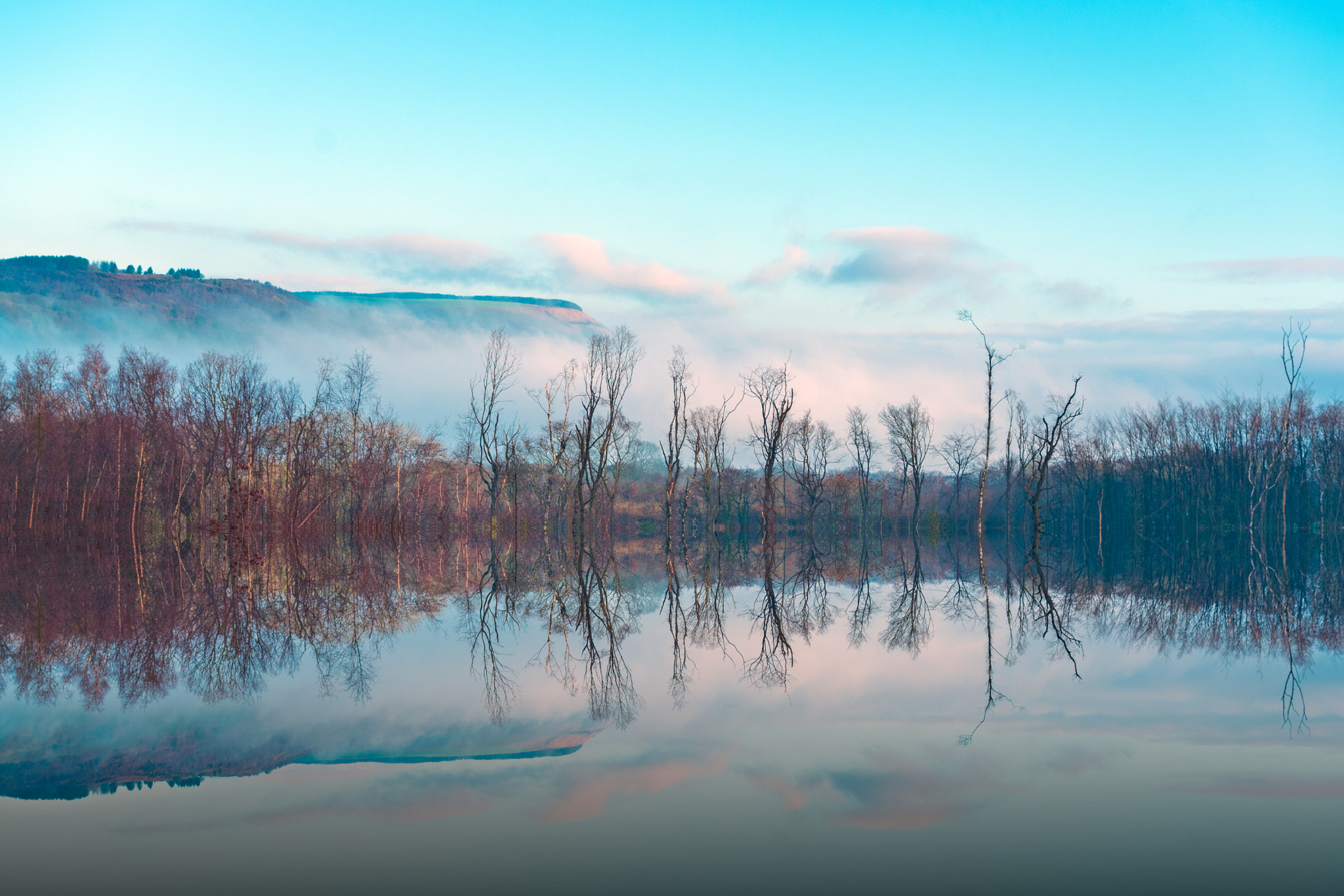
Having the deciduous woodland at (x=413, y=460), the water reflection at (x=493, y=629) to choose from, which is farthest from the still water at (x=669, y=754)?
the deciduous woodland at (x=413, y=460)

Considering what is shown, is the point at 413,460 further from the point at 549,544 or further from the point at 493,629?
the point at 493,629

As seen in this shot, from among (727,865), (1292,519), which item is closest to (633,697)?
(727,865)

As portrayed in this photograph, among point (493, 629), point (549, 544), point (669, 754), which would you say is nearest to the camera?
point (669, 754)

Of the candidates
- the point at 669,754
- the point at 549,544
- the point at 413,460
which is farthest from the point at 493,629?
the point at 413,460

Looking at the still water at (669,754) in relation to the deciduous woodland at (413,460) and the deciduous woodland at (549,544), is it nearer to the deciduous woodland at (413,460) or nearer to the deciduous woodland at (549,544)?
the deciduous woodland at (549,544)

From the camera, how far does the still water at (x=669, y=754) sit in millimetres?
3750

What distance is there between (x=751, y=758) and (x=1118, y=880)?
7.40 feet

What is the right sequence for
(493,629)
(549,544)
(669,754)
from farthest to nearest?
(549,544) → (493,629) → (669,754)

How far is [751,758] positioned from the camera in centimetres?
529

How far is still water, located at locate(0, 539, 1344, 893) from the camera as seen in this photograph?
375 centimetres

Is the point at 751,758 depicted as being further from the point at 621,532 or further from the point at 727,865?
Result: the point at 621,532

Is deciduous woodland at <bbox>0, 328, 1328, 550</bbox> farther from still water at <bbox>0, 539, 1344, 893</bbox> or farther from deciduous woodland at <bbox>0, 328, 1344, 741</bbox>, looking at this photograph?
still water at <bbox>0, 539, 1344, 893</bbox>

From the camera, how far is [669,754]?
538 cm

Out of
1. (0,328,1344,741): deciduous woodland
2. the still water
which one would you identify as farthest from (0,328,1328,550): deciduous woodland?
the still water
